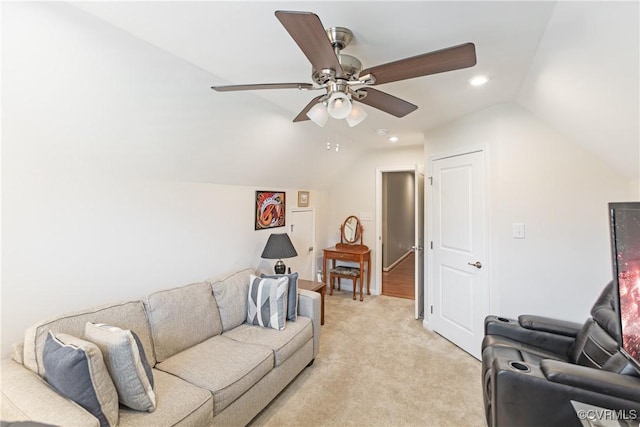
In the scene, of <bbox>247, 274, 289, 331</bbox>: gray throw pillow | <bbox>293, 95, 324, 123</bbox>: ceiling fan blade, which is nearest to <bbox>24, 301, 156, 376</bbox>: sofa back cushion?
<bbox>247, 274, 289, 331</bbox>: gray throw pillow

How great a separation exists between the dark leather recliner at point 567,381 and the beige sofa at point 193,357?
138 cm

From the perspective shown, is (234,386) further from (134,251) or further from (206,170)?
(206,170)

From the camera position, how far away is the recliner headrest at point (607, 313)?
1.69 meters

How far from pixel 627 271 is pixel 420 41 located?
1.49 metres

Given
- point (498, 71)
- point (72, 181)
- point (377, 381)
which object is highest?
point (498, 71)

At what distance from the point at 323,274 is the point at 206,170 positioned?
288 cm

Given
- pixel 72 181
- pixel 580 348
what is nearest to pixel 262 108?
pixel 72 181

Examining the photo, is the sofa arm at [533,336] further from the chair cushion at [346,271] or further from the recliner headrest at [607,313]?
the chair cushion at [346,271]

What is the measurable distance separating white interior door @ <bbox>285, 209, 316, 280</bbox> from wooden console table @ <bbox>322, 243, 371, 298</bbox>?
0.79 ft

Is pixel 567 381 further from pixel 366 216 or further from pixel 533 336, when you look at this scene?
pixel 366 216

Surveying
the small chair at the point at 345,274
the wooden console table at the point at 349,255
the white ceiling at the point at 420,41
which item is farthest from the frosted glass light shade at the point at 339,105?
the small chair at the point at 345,274

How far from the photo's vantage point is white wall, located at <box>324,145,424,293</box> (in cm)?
454

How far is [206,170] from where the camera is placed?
2.66 m

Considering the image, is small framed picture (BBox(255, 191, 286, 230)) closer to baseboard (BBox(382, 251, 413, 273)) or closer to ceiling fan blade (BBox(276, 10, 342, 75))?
→ ceiling fan blade (BBox(276, 10, 342, 75))
